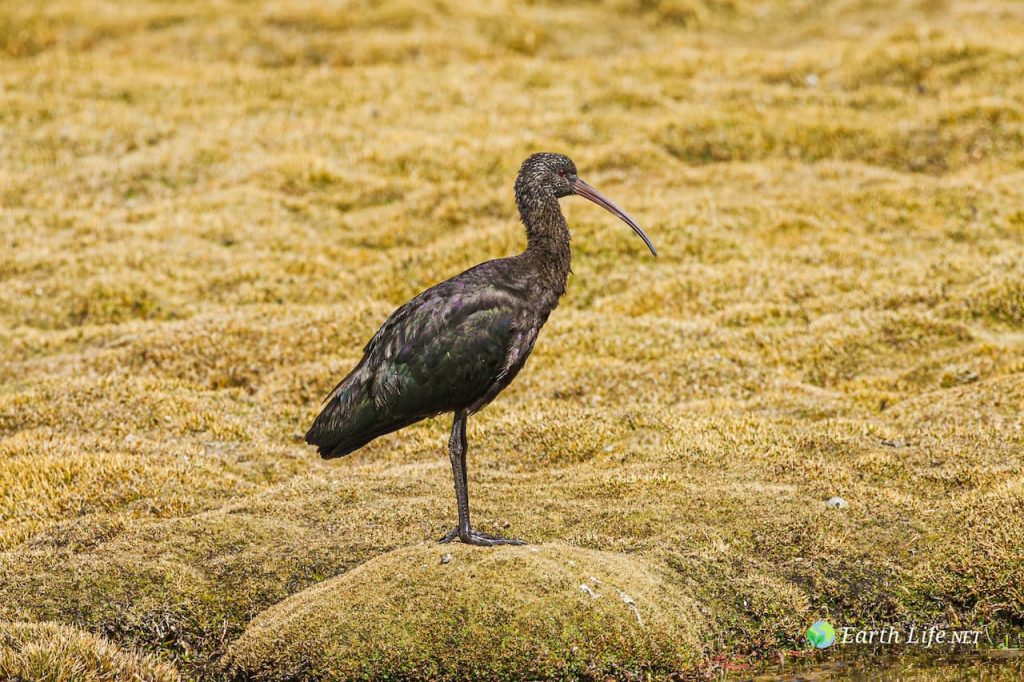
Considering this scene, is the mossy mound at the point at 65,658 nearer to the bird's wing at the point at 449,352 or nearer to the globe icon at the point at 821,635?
the bird's wing at the point at 449,352

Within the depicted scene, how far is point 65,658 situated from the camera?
906 cm

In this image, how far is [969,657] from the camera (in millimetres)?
9922

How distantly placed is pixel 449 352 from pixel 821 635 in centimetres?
432

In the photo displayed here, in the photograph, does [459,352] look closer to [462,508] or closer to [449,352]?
[449,352]

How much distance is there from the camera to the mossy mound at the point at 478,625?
368 inches

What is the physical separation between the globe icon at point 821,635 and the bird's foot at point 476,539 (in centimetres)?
276

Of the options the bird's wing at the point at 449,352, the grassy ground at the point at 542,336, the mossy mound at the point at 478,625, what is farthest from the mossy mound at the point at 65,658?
the bird's wing at the point at 449,352

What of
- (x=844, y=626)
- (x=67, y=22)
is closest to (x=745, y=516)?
(x=844, y=626)

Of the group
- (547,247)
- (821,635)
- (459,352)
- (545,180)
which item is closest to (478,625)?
(459,352)

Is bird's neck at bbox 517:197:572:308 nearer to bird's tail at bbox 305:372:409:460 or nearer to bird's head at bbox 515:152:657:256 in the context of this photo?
bird's head at bbox 515:152:657:256

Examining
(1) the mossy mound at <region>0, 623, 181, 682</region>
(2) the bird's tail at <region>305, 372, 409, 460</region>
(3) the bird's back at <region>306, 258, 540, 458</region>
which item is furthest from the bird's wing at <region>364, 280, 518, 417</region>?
(1) the mossy mound at <region>0, 623, 181, 682</region>

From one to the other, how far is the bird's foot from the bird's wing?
3.98ft

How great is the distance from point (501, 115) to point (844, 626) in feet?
69.7

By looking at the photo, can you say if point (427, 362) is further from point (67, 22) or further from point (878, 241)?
point (67, 22)
